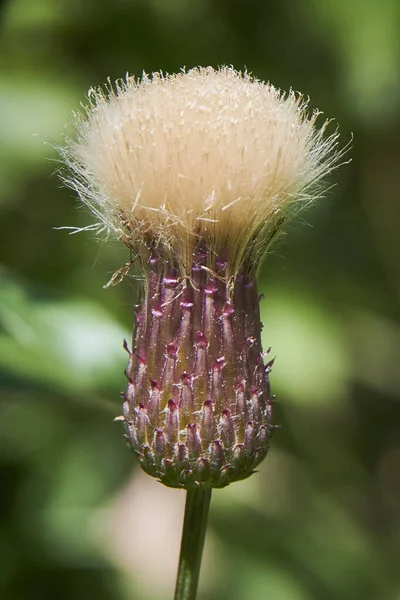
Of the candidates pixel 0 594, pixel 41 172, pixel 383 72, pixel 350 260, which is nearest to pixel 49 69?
pixel 41 172

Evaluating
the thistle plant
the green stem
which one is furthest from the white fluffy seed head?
the green stem

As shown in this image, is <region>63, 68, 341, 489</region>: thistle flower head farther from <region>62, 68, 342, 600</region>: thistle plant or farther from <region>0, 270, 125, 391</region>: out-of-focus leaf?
<region>0, 270, 125, 391</region>: out-of-focus leaf

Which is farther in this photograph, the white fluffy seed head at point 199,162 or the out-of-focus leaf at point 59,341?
the out-of-focus leaf at point 59,341

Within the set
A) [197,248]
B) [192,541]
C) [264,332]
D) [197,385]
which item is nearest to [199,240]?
[197,248]

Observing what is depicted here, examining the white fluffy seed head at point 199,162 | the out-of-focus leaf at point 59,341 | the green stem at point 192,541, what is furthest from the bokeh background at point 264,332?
the green stem at point 192,541

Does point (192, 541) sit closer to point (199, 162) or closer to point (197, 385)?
point (197, 385)

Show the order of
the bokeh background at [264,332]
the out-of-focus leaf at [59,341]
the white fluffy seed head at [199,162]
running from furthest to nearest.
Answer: the bokeh background at [264,332] → the out-of-focus leaf at [59,341] → the white fluffy seed head at [199,162]

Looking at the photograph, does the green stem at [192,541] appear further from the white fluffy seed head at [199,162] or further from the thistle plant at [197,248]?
the white fluffy seed head at [199,162]
